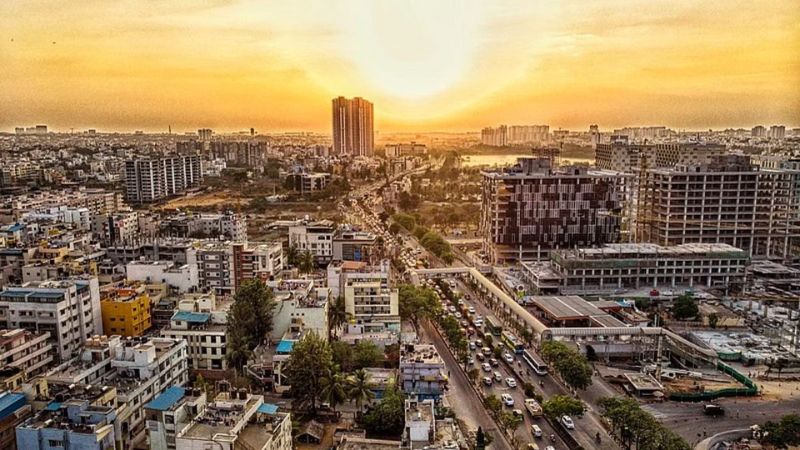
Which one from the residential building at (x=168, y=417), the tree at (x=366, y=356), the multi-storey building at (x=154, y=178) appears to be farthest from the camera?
the multi-storey building at (x=154, y=178)

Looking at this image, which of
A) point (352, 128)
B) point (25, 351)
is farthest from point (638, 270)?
point (352, 128)

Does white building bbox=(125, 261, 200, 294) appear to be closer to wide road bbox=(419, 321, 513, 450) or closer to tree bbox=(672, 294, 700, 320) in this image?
wide road bbox=(419, 321, 513, 450)

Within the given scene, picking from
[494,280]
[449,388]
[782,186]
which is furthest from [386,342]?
[782,186]

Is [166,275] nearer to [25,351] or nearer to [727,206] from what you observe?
[25,351]

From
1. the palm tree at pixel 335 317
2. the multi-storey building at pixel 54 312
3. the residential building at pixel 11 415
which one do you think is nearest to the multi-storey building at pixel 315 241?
the palm tree at pixel 335 317

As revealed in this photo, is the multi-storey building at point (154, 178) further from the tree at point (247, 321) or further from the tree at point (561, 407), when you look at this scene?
the tree at point (561, 407)
